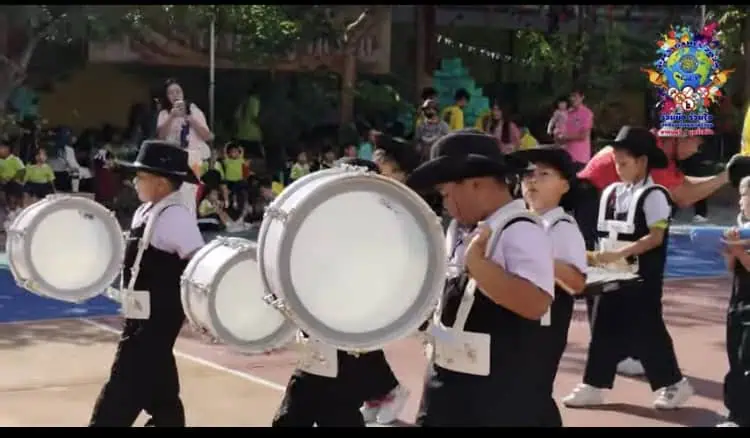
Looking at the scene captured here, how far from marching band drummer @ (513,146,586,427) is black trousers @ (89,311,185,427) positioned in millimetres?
1637

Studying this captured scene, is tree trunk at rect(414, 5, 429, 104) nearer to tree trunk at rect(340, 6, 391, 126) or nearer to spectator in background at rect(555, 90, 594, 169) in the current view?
tree trunk at rect(340, 6, 391, 126)

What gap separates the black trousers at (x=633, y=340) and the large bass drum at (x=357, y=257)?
3.14 meters

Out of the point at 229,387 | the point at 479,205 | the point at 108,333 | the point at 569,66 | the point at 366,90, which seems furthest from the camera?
the point at 569,66

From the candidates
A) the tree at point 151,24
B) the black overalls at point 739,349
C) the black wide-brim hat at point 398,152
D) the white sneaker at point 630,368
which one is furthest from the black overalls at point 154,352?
the tree at point 151,24

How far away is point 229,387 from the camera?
6.93m

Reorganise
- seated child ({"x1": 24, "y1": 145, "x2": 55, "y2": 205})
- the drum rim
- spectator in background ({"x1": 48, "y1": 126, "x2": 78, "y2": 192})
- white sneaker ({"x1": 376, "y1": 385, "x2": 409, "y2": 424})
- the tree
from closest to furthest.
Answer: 1. the drum rim
2. white sneaker ({"x1": 376, "y1": 385, "x2": 409, "y2": 424})
3. seated child ({"x1": 24, "y1": 145, "x2": 55, "y2": 205})
4. the tree
5. spectator in background ({"x1": 48, "y1": 126, "x2": 78, "y2": 192})

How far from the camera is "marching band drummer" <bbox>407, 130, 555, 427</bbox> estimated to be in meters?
3.53

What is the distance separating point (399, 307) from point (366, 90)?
16651mm

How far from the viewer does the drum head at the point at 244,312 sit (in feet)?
15.5

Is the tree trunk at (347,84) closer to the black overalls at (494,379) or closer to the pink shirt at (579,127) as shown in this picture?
the pink shirt at (579,127)

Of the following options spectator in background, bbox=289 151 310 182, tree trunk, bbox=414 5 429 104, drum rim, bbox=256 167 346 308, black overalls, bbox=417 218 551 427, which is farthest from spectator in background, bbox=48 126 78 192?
black overalls, bbox=417 218 551 427

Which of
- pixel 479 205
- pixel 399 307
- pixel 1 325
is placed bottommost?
pixel 1 325

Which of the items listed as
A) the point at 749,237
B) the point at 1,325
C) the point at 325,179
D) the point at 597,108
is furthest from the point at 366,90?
the point at 325,179

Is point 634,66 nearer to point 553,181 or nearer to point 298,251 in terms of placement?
point 553,181
